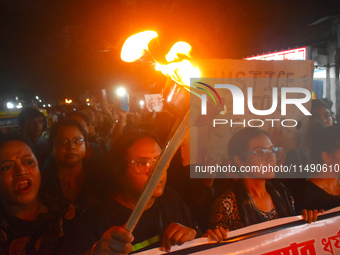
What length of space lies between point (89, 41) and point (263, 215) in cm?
524

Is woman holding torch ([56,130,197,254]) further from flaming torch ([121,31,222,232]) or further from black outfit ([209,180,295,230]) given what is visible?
flaming torch ([121,31,222,232])

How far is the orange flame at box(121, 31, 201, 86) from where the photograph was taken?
1210 mm

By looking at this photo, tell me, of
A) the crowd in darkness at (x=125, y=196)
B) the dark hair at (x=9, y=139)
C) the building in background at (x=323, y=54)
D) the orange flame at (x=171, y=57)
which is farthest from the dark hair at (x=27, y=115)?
the building in background at (x=323, y=54)

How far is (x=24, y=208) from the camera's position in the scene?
5.10ft

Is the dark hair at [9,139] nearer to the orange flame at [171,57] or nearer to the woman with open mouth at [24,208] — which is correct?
the woman with open mouth at [24,208]

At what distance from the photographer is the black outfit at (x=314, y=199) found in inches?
82.4

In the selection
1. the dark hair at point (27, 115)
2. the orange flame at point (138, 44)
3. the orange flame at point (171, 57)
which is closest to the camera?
the orange flame at point (171, 57)

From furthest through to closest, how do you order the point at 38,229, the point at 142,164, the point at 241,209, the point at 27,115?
the point at 27,115 → the point at 241,209 → the point at 142,164 → the point at 38,229

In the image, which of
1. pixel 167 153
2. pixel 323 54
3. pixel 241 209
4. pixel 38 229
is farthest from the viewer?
pixel 323 54

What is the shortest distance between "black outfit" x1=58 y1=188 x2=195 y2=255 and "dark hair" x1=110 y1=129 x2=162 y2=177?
0.21m

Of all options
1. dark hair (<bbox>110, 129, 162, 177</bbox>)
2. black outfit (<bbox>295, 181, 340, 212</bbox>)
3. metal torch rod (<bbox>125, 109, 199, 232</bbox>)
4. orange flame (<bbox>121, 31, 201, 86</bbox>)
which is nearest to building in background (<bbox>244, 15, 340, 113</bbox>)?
black outfit (<bbox>295, 181, 340, 212</bbox>)

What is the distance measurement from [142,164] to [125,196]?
9.1 inches

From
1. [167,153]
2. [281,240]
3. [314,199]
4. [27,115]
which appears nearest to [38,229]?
[167,153]

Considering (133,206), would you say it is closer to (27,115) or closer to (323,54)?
(27,115)
